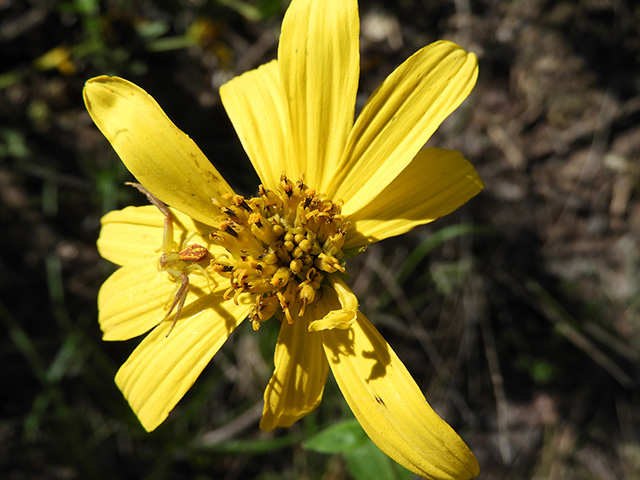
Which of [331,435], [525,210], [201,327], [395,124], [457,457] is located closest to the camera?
[457,457]

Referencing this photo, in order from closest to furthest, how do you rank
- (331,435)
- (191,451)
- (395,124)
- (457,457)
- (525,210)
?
1. (457,457)
2. (395,124)
3. (331,435)
4. (191,451)
5. (525,210)

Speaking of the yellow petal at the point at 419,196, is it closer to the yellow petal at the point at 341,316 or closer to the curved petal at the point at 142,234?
the yellow petal at the point at 341,316

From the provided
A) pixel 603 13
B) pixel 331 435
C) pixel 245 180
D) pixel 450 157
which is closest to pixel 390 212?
pixel 450 157

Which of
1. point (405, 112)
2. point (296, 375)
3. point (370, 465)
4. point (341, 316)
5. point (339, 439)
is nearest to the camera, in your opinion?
point (341, 316)

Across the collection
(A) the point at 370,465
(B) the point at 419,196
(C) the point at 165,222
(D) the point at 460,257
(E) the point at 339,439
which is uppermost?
(C) the point at 165,222

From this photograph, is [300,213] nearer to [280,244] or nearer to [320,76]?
[280,244]

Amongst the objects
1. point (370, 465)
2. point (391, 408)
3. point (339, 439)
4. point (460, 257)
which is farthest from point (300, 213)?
point (460, 257)

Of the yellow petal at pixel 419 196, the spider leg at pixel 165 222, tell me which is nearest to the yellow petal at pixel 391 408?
the yellow petal at pixel 419 196

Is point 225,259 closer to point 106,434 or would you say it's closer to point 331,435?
point 331,435
